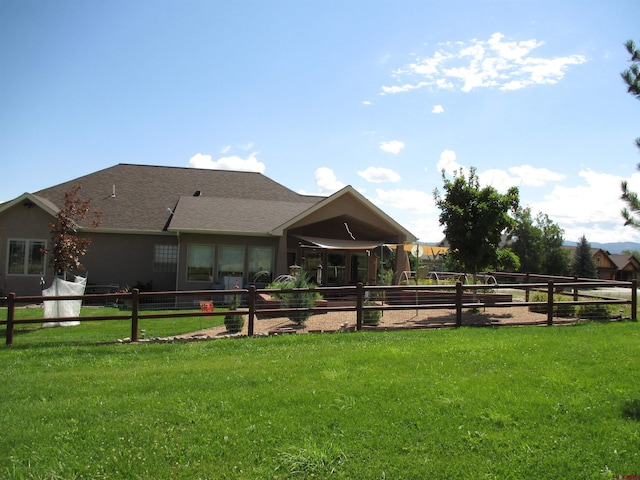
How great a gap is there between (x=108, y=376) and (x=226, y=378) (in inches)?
76.6

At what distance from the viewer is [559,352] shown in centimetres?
832

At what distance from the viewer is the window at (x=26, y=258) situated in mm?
21109

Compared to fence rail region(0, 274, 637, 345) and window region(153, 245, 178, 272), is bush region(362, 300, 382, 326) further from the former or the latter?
window region(153, 245, 178, 272)

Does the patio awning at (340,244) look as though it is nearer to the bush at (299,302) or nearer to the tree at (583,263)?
the bush at (299,302)

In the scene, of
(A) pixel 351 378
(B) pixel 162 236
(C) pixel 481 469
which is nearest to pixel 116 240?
(B) pixel 162 236

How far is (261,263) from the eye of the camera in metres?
21.5

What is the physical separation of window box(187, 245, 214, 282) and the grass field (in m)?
11.9

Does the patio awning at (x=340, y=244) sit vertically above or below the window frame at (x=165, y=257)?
above

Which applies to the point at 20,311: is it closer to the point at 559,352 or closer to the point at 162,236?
the point at 162,236

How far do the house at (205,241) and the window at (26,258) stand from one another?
0.12ft

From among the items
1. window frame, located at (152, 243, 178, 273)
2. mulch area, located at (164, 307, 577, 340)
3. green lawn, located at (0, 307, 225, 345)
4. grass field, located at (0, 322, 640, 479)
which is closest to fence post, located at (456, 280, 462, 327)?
mulch area, located at (164, 307, 577, 340)

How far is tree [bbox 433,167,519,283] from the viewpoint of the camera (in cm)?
1553

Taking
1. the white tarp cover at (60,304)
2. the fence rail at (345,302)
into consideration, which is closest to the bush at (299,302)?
the fence rail at (345,302)

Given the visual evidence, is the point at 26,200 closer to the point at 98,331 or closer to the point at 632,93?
the point at 98,331
